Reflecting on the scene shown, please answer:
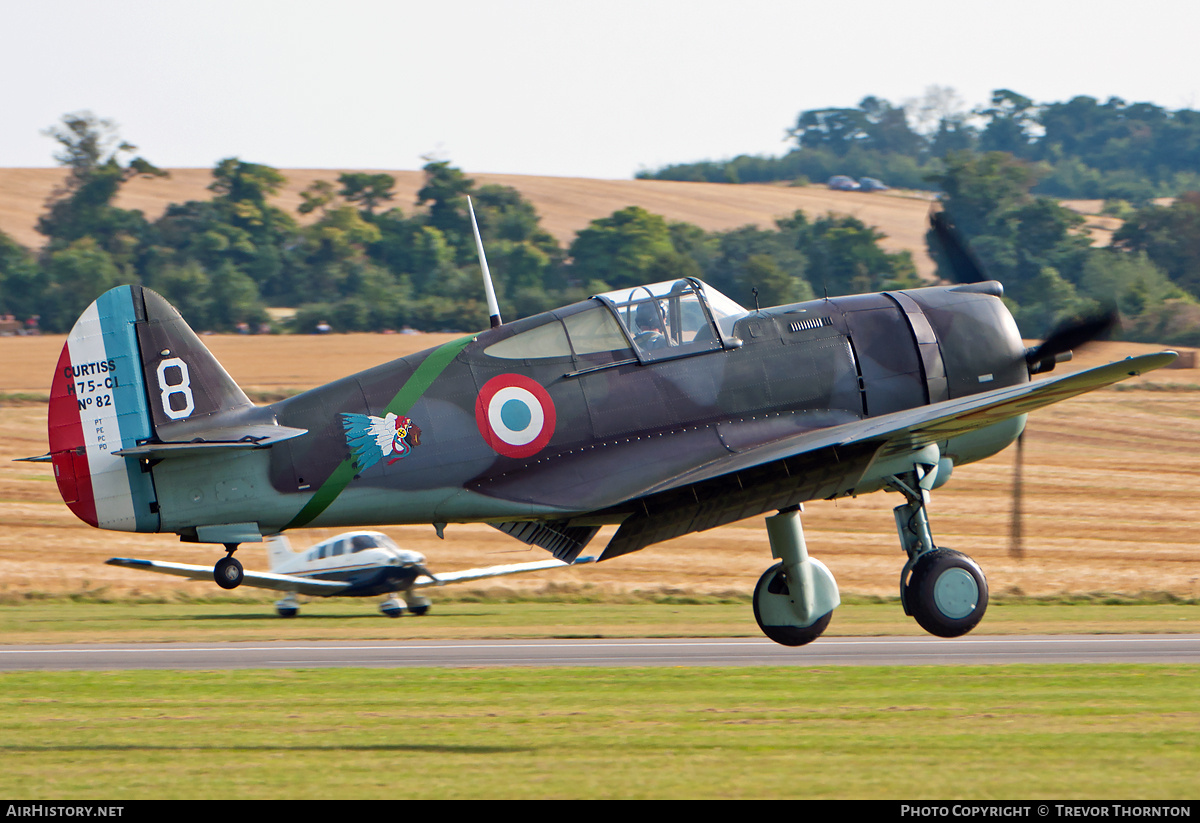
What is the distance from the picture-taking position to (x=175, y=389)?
10.9 m

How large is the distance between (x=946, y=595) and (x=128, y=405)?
7.29 metres

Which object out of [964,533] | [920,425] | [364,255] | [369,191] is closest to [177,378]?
[920,425]

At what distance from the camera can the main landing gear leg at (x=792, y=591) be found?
42.6ft

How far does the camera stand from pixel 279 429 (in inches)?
426

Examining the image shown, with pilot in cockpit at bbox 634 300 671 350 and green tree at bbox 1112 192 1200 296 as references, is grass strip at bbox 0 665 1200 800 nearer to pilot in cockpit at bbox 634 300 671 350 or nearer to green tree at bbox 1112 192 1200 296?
pilot in cockpit at bbox 634 300 671 350

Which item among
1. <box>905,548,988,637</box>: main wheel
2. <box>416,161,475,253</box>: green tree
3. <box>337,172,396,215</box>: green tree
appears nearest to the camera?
<box>905,548,988,637</box>: main wheel

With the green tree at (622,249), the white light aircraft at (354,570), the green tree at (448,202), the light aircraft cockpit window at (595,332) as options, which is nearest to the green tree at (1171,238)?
the green tree at (622,249)

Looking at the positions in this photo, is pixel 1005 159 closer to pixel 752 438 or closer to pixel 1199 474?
pixel 1199 474

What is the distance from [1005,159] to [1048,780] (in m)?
74.4

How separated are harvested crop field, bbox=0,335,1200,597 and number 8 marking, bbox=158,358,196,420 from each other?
14321 millimetres

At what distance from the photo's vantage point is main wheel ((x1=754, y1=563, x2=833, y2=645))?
13266 millimetres

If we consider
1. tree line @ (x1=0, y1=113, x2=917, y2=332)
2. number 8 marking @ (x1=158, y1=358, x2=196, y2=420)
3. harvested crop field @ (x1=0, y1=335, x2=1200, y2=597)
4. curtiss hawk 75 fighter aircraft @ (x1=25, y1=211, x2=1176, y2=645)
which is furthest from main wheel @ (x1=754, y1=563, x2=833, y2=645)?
tree line @ (x1=0, y1=113, x2=917, y2=332)

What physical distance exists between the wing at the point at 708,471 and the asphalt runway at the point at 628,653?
136 inches
